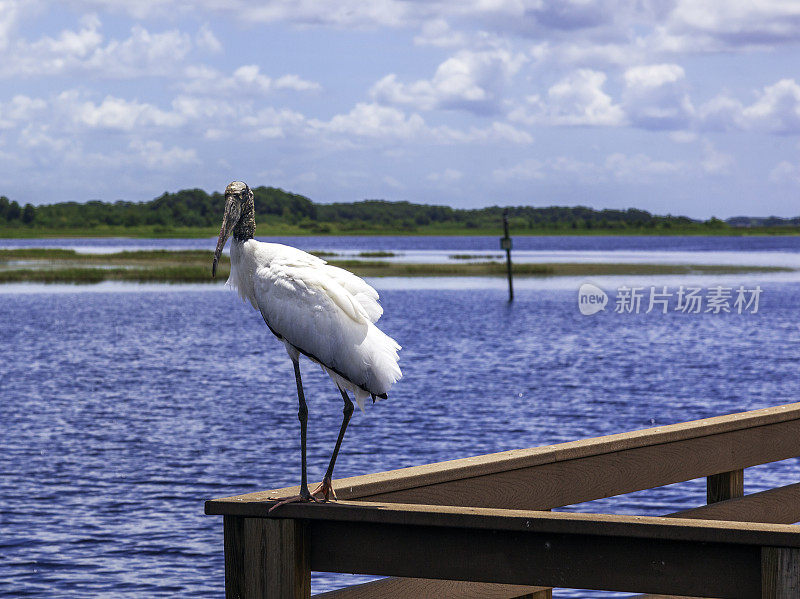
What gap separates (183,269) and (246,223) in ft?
272

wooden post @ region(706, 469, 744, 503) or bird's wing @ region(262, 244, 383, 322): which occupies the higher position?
bird's wing @ region(262, 244, 383, 322)

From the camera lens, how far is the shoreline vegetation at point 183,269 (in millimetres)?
83312

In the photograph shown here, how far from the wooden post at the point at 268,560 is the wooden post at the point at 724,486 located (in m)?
2.50

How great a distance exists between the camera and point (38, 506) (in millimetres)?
14430

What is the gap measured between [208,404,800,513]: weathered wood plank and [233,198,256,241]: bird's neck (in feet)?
4.11

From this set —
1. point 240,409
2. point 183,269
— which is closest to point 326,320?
point 240,409

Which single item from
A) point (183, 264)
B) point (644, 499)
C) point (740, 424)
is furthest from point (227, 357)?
point (183, 264)

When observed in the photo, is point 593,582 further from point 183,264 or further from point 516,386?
point 183,264

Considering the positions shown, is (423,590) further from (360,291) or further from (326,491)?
(360,291)

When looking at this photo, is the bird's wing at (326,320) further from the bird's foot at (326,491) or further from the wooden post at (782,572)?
the wooden post at (782,572)

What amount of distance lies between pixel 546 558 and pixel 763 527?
2.13 ft

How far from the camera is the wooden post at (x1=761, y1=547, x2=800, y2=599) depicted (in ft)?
9.29
